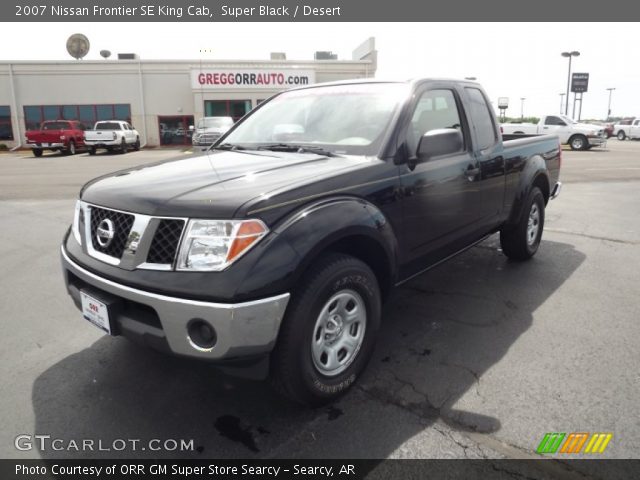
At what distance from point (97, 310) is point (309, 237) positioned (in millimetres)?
1213

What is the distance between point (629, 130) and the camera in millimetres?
41219

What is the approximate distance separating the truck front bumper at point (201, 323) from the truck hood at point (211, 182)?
42cm

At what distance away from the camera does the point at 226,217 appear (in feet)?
7.55

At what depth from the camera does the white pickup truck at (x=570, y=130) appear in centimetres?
2533

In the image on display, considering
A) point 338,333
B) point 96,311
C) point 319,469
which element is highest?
point 96,311

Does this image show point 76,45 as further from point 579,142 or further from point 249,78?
point 579,142

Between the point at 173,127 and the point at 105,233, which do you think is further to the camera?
the point at 173,127

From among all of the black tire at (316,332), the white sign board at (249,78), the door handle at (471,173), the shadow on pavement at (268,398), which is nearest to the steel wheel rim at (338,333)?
the black tire at (316,332)

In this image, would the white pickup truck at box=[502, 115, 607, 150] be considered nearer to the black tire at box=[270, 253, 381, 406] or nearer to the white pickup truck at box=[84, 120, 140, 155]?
the white pickup truck at box=[84, 120, 140, 155]

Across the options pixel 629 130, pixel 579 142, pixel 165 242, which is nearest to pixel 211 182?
pixel 165 242

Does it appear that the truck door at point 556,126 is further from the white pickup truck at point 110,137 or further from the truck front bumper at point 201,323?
the truck front bumper at point 201,323

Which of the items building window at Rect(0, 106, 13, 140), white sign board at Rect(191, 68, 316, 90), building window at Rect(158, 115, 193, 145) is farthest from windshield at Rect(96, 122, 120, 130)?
building window at Rect(0, 106, 13, 140)

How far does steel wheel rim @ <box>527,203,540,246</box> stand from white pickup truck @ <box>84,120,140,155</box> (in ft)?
80.9

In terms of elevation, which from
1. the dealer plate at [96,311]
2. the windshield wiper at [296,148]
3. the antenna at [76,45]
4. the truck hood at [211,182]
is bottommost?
the dealer plate at [96,311]
